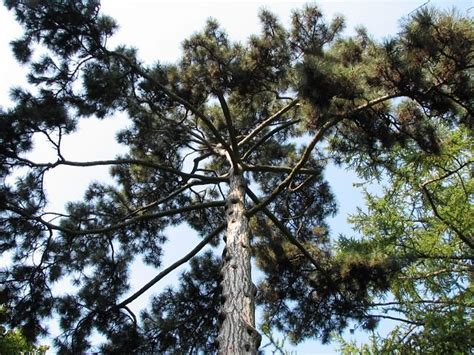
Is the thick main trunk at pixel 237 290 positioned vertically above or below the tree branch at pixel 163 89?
below

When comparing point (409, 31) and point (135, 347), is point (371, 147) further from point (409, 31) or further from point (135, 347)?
point (135, 347)

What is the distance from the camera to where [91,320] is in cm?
705

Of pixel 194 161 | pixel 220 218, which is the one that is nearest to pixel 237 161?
pixel 194 161

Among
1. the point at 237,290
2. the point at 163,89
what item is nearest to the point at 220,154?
the point at 163,89

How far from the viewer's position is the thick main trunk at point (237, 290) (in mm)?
4531

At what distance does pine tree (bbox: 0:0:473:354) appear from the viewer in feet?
16.4

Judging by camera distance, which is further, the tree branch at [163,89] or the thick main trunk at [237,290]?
the tree branch at [163,89]

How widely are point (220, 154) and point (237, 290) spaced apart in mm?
3710

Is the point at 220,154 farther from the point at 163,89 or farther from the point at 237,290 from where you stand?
the point at 237,290

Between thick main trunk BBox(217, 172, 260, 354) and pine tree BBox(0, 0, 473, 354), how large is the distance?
0.02m

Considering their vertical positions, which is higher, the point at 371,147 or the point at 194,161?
the point at 194,161

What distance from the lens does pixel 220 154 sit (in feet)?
27.9

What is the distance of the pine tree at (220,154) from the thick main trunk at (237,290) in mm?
17

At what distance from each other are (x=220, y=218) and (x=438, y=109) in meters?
5.05
